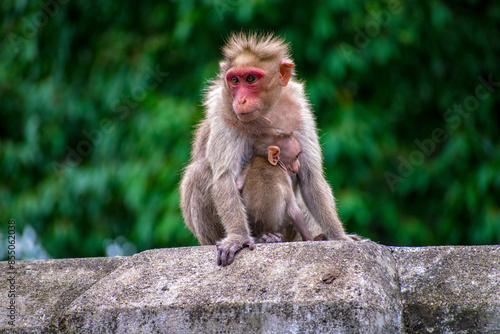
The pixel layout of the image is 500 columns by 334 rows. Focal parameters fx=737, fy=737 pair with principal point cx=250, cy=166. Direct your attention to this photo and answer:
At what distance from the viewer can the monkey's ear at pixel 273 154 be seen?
488cm

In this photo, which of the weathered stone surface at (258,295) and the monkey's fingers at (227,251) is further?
the monkey's fingers at (227,251)

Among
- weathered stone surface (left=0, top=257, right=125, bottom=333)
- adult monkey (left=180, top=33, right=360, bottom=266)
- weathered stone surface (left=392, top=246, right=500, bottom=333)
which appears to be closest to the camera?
weathered stone surface (left=392, top=246, right=500, bottom=333)

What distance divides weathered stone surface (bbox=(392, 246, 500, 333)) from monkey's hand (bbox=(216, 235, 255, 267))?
0.83 m

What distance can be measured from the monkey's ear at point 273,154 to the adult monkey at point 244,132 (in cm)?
19

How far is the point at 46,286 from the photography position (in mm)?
3855

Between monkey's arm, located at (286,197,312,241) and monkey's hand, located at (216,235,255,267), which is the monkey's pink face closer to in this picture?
monkey's arm, located at (286,197,312,241)

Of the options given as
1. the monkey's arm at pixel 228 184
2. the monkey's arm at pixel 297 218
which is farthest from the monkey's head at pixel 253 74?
the monkey's arm at pixel 297 218

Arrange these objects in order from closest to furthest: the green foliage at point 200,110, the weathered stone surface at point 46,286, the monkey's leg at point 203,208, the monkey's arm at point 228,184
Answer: the weathered stone surface at point 46,286
the monkey's arm at point 228,184
the monkey's leg at point 203,208
the green foliage at point 200,110

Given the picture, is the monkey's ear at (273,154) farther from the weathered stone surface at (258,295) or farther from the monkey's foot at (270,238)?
the weathered stone surface at (258,295)

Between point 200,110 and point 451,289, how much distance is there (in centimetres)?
586

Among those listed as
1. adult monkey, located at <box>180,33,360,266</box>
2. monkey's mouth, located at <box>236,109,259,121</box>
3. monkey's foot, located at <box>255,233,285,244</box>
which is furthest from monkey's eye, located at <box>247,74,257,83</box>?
monkey's foot, located at <box>255,233,285,244</box>

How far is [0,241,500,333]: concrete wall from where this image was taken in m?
3.09

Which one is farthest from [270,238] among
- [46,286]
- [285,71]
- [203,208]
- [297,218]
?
[46,286]

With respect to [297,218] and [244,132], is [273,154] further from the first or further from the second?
[297,218]
